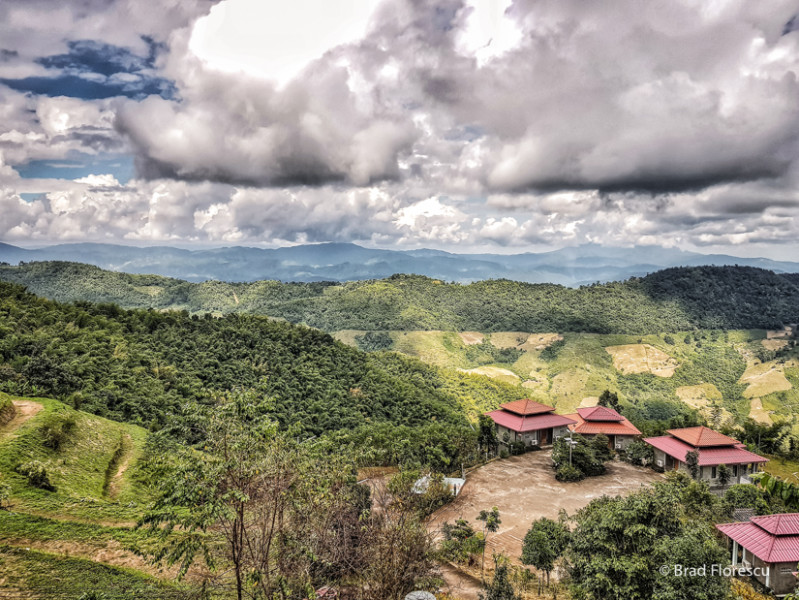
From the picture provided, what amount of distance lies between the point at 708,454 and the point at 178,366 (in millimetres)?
37021

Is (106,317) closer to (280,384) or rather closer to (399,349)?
(280,384)

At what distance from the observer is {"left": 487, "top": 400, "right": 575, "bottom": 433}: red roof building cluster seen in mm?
31953

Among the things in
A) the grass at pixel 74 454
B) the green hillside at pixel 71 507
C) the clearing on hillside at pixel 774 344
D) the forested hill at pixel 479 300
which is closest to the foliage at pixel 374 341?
the forested hill at pixel 479 300

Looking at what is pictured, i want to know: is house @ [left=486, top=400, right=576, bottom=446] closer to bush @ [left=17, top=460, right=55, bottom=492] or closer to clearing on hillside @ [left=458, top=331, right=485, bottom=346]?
bush @ [left=17, top=460, right=55, bottom=492]

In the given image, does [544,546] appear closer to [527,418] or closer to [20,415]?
[527,418]

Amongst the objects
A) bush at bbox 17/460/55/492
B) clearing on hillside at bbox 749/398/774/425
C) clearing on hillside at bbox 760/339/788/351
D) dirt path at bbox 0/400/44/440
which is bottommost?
clearing on hillside at bbox 749/398/774/425

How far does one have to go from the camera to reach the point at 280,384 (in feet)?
128

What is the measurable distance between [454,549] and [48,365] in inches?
949

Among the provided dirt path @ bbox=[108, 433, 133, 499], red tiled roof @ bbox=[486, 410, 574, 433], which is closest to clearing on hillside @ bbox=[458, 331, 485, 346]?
red tiled roof @ bbox=[486, 410, 574, 433]

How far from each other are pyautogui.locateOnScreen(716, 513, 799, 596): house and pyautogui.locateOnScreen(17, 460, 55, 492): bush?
2430 centimetres

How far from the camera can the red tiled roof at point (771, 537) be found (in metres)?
15.6

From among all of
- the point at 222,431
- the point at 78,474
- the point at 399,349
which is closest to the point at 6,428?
the point at 78,474

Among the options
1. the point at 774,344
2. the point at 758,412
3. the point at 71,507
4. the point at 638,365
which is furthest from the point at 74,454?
the point at 774,344

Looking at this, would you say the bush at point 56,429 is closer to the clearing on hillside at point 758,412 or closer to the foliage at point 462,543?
the foliage at point 462,543
